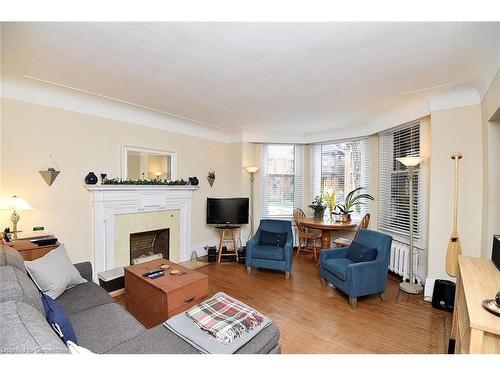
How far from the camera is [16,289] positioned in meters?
1.30

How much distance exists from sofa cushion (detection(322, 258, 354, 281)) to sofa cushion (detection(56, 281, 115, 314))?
2466 millimetres

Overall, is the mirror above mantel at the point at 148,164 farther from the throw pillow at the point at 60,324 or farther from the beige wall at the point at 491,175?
the beige wall at the point at 491,175

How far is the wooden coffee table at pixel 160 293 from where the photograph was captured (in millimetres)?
2080

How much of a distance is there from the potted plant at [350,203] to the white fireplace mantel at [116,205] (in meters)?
2.95

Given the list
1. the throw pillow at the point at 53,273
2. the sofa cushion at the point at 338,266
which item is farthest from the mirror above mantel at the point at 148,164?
the sofa cushion at the point at 338,266

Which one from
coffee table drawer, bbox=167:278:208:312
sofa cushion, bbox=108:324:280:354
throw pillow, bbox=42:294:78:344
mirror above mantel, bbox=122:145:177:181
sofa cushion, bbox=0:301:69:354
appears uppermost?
mirror above mantel, bbox=122:145:177:181

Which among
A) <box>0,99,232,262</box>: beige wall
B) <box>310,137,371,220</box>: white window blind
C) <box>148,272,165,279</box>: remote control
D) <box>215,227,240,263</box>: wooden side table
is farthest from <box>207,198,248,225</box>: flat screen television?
<box>148,272,165,279</box>: remote control

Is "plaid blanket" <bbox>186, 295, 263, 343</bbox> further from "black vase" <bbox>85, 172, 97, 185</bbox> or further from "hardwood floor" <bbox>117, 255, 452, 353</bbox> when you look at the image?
"black vase" <bbox>85, 172, 97, 185</bbox>

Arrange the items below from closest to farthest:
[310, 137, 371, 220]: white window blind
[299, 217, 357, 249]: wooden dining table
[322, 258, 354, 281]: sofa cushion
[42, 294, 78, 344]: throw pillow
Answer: [42, 294, 78, 344]: throw pillow < [322, 258, 354, 281]: sofa cushion < [299, 217, 357, 249]: wooden dining table < [310, 137, 371, 220]: white window blind

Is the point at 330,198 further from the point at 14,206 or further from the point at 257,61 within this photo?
the point at 14,206

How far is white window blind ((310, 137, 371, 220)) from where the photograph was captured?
430 centimetres

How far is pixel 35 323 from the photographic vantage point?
96cm

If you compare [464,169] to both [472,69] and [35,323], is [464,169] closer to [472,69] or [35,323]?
[472,69]

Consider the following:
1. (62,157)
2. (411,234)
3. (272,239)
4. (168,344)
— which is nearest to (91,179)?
(62,157)
